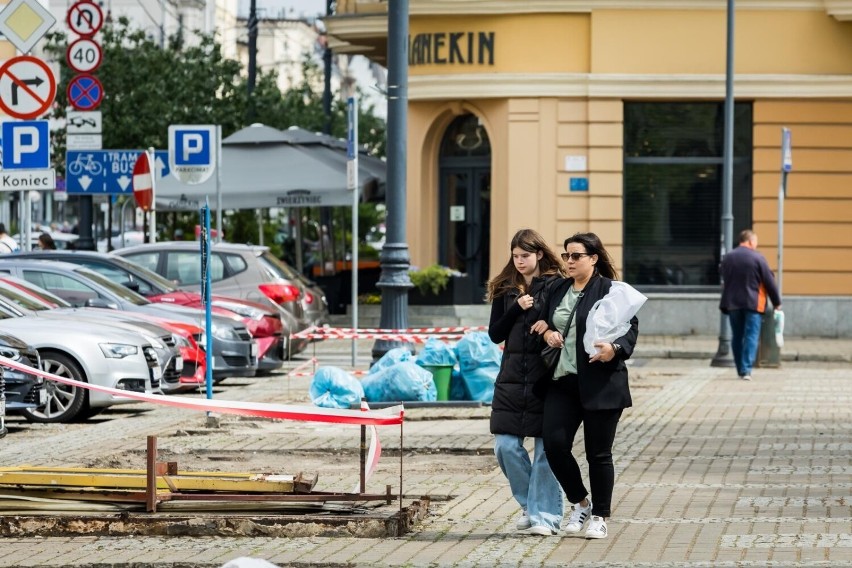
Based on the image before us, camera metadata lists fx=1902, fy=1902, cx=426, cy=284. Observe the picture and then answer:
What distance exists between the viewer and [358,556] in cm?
907

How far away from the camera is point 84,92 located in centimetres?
2638

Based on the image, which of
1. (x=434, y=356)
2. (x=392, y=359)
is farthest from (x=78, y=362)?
(x=434, y=356)

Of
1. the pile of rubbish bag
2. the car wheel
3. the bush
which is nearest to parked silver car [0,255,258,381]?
the car wheel

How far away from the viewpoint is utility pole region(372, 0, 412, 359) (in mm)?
19031

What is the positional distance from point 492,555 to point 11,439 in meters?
6.94

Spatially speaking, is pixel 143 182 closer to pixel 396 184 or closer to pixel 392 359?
pixel 396 184

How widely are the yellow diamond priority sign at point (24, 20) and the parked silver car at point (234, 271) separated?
4.88m

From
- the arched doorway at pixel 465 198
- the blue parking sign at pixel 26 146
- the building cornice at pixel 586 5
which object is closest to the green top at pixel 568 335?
the blue parking sign at pixel 26 146

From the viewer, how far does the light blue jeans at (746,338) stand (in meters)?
22.1

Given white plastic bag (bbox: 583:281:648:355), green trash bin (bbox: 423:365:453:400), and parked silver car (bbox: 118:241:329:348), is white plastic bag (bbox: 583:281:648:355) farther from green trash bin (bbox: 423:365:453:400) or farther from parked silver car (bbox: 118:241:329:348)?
parked silver car (bbox: 118:241:329:348)

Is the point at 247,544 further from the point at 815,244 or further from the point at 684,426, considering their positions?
the point at 815,244

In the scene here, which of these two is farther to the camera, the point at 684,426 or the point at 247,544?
the point at 684,426

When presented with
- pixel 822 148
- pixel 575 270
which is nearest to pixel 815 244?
pixel 822 148

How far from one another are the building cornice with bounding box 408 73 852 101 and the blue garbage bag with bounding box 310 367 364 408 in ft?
46.6
